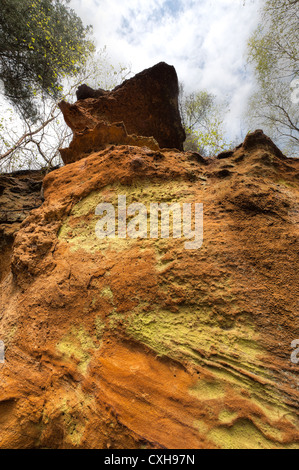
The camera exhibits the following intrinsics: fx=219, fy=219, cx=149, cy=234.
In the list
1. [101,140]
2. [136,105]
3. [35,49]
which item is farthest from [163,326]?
[35,49]

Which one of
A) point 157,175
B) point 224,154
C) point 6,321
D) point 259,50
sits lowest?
point 6,321

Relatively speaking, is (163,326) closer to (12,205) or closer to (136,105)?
(12,205)

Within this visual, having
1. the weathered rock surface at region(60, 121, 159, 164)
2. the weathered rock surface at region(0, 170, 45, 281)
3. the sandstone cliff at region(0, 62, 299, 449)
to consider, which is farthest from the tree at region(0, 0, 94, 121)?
the sandstone cliff at region(0, 62, 299, 449)

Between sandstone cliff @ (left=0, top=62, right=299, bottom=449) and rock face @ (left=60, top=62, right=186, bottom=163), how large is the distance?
8.55ft

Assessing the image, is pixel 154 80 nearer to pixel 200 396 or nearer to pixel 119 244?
pixel 119 244

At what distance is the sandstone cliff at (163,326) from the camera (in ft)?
4.84

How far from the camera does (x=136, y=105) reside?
4.88 m

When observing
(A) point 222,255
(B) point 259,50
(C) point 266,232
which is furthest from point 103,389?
(B) point 259,50

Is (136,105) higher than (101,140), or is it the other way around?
(136,105)

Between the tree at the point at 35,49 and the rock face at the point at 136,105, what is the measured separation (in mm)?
5767

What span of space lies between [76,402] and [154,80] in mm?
5593

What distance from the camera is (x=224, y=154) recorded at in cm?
333

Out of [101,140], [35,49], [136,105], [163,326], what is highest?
[35,49]

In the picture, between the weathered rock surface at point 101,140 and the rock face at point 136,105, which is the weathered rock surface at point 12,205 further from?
the weathered rock surface at point 101,140
